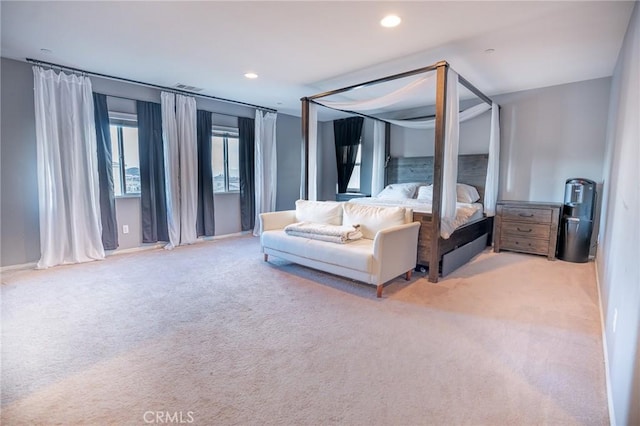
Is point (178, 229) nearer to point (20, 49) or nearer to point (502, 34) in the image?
point (20, 49)

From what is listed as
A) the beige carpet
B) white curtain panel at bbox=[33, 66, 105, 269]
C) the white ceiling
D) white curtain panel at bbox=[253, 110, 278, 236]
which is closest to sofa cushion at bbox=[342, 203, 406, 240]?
the beige carpet

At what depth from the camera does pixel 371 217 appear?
3.55 m

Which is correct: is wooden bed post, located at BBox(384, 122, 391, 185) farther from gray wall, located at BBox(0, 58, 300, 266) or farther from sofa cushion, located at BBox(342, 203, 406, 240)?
gray wall, located at BBox(0, 58, 300, 266)

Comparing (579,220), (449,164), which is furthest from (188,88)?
(579,220)

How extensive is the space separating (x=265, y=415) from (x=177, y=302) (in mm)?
1688

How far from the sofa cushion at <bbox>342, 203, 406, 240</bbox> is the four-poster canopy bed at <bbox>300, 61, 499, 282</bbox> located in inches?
11.5

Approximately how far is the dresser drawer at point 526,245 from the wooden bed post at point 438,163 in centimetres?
190

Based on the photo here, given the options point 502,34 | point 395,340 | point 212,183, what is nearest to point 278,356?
point 395,340

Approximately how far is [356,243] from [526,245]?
8.97 ft

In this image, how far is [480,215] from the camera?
4.57 meters

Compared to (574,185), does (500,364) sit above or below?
below

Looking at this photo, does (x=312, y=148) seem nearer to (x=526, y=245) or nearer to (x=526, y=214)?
(x=526, y=214)

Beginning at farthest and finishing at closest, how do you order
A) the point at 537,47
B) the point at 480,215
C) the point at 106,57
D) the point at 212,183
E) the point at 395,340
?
1. the point at 212,183
2. the point at 480,215
3. the point at 106,57
4. the point at 537,47
5. the point at 395,340

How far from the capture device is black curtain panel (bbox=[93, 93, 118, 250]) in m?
4.10
